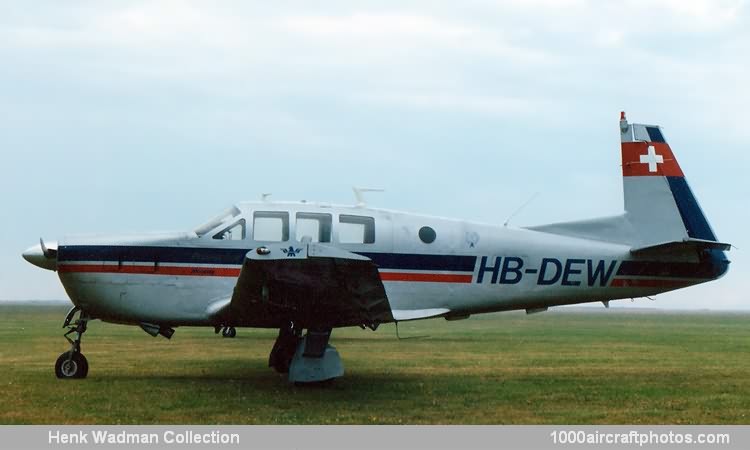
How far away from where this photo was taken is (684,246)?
10844 mm

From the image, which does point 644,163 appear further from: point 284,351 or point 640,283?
point 284,351

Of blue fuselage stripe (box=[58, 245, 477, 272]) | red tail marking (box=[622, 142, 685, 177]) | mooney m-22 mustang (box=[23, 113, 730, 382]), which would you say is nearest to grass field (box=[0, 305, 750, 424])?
mooney m-22 mustang (box=[23, 113, 730, 382])

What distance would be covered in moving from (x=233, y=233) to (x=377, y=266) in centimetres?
207

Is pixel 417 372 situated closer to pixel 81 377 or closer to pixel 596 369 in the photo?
pixel 596 369

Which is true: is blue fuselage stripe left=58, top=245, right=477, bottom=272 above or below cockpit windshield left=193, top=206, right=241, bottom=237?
below

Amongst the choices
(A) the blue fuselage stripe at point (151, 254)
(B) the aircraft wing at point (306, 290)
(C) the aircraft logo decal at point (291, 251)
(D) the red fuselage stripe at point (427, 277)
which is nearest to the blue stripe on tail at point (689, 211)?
(D) the red fuselage stripe at point (427, 277)

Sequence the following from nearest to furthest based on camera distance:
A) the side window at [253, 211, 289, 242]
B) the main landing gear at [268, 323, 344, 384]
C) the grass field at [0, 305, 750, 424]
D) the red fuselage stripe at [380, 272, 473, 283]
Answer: the grass field at [0, 305, 750, 424]
the main landing gear at [268, 323, 344, 384]
the side window at [253, 211, 289, 242]
the red fuselage stripe at [380, 272, 473, 283]

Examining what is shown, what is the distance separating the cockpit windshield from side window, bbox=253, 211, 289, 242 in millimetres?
294

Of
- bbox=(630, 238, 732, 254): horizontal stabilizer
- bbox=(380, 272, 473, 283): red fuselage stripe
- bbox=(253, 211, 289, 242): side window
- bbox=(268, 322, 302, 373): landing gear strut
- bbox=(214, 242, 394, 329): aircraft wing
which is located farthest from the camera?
bbox=(268, 322, 302, 373): landing gear strut

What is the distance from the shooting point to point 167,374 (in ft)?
36.4

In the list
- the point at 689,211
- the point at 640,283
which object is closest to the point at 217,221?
the point at 640,283

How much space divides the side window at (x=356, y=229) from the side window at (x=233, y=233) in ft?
4.05

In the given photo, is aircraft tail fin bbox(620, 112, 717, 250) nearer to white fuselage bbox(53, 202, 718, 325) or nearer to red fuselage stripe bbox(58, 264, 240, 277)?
white fuselage bbox(53, 202, 718, 325)

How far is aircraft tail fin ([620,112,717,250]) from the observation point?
11.3m
